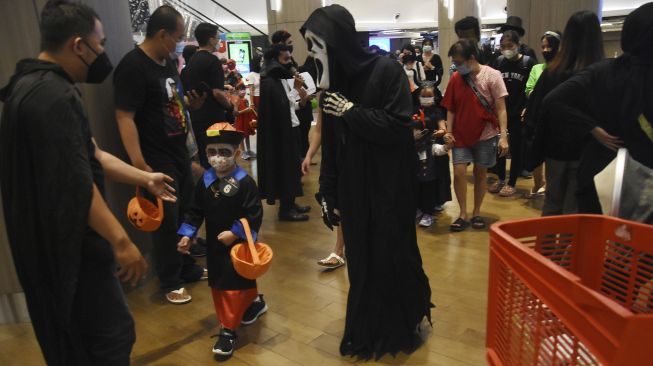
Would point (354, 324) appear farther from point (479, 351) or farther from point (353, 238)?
point (479, 351)

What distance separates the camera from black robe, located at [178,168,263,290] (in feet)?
8.99

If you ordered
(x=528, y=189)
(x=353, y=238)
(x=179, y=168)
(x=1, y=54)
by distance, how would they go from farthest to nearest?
(x=528, y=189), (x=179, y=168), (x=1, y=54), (x=353, y=238)

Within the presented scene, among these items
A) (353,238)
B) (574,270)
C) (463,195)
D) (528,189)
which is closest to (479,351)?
(353,238)

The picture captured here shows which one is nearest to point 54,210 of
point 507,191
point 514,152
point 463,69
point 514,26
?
point 463,69

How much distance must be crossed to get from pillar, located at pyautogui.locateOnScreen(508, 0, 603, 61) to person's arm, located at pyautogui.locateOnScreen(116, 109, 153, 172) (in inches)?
223

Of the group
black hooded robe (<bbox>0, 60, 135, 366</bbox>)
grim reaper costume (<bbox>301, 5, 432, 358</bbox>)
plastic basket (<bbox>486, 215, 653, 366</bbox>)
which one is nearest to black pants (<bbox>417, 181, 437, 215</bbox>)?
grim reaper costume (<bbox>301, 5, 432, 358</bbox>)

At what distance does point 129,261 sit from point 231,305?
1139 millimetres

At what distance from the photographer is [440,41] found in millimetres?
14164

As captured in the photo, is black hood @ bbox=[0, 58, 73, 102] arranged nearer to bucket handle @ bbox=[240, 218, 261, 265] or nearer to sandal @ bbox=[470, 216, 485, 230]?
bucket handle @ bbox=[240, 218, 261, 265]

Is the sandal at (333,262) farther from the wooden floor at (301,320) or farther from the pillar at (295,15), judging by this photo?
the pillar at (295,15)

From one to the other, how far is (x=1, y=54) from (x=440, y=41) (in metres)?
12.7

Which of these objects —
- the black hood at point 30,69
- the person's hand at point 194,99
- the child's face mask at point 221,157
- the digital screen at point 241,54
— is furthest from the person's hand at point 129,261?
the digital screen at point 241,54

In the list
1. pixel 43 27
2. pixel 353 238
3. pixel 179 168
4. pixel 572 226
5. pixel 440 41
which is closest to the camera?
pixel 572 226

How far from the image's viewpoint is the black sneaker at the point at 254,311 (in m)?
3.06
